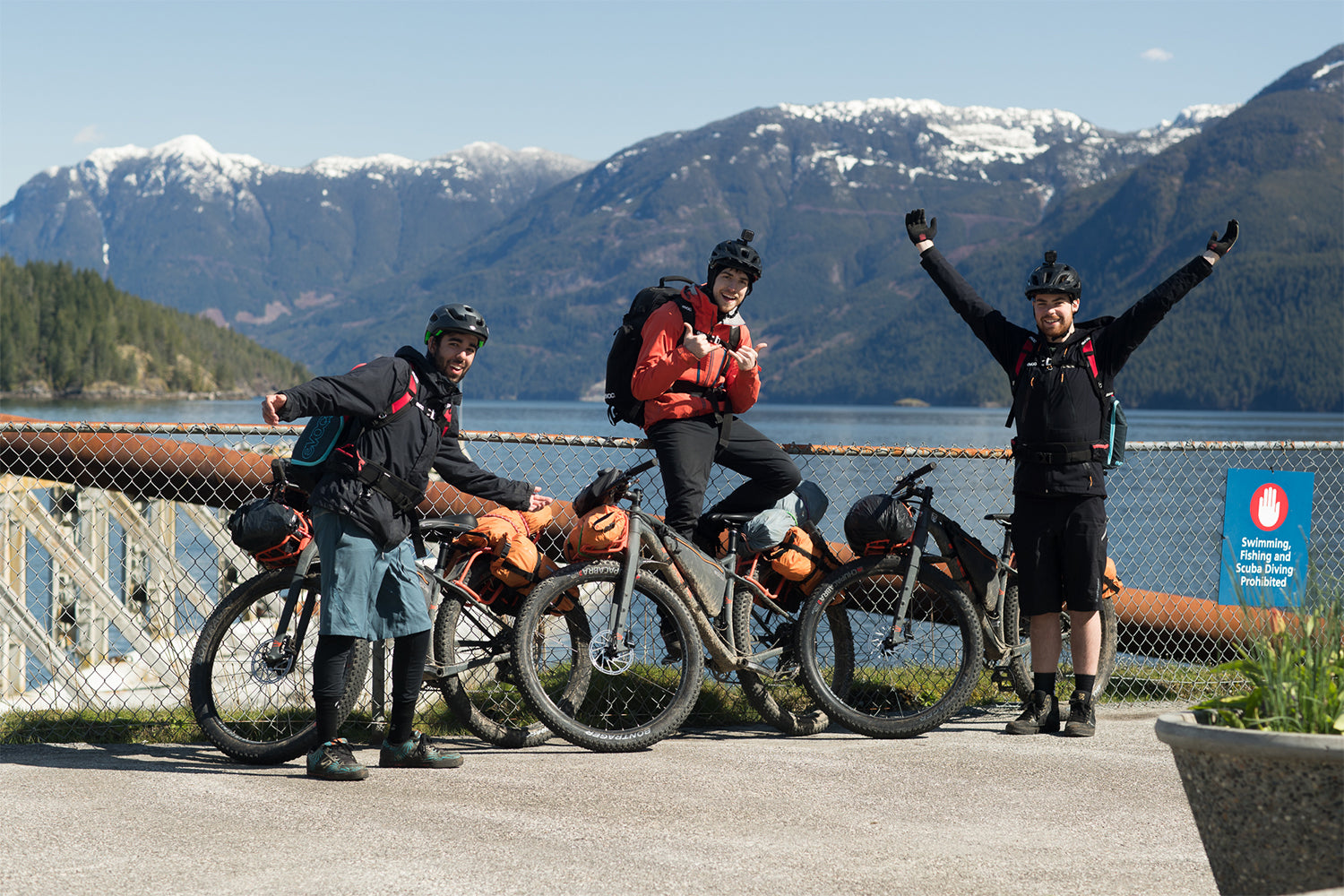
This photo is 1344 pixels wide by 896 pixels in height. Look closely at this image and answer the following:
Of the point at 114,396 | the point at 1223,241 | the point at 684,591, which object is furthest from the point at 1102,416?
the point at 114,396

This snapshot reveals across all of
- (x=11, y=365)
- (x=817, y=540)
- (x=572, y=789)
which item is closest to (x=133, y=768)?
(x=572, y=789)

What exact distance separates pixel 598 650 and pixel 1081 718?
2597mm

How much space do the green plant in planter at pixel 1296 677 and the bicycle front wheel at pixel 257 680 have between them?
3.66 metres

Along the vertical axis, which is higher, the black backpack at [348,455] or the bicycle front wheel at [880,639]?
the black backpack at [348,455]

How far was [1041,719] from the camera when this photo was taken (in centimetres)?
652

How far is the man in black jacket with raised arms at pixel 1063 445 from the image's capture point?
611 cm

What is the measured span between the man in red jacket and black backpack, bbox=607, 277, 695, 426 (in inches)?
2.6

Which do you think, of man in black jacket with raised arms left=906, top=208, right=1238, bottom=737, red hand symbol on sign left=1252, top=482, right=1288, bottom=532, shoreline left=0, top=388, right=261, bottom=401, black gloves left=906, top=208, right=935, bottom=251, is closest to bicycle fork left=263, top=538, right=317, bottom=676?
man in black jacket with raised arms left=906, top=208, right=1238, bottom=737

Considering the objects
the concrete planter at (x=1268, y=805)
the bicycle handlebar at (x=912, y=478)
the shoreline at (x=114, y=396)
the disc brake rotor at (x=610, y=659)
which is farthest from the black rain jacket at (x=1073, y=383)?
the shoreline at (x=114, y=396)

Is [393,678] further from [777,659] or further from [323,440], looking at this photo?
[777,659]

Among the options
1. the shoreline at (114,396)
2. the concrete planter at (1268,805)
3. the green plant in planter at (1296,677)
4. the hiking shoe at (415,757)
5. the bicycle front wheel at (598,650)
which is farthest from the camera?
the shoreline at (114,396)

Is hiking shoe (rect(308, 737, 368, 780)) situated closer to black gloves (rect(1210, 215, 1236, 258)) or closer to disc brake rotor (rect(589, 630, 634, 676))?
disc brake rotor (rect(589, 630, 634, 676))

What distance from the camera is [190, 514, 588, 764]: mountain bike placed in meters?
5.67

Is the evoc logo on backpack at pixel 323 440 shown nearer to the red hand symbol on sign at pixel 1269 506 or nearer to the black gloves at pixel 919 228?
the black gloves at pixel 919 228
